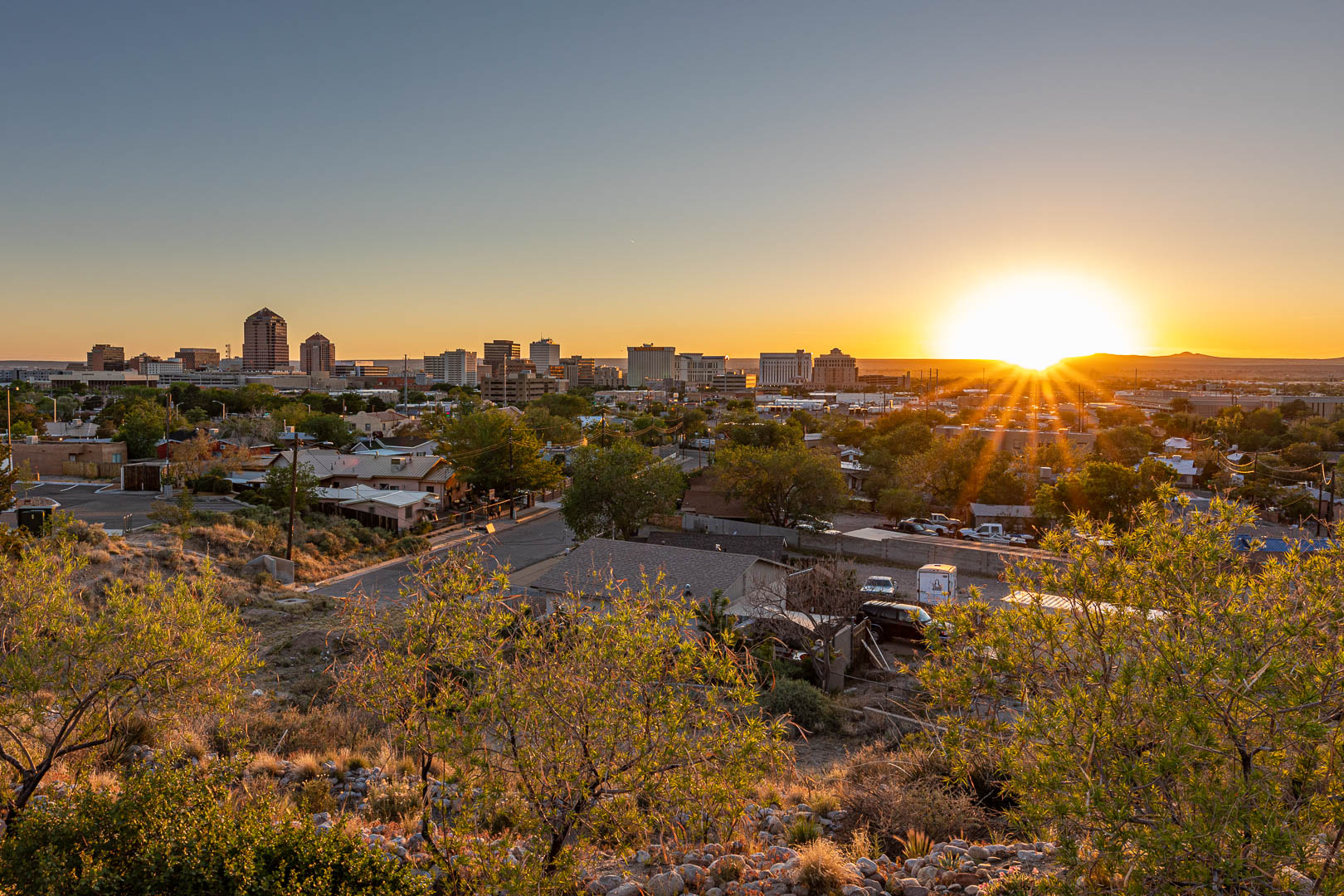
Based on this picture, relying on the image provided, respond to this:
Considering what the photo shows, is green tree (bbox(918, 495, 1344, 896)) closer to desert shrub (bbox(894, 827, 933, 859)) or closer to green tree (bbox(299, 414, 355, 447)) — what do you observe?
desert shrub (bbox(894, 827, 933, 859))

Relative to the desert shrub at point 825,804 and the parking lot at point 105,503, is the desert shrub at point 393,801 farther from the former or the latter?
the parking lot at point 105,503

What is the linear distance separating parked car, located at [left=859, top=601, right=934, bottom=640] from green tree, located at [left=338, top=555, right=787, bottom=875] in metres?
15.7

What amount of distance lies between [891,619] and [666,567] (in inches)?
245

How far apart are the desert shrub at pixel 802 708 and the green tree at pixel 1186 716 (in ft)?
27.7

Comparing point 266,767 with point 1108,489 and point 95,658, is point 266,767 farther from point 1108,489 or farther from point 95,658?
point 1108,489

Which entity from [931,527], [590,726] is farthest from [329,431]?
[590,726]

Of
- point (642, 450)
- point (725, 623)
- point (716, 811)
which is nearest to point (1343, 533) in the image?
point (716, 811)

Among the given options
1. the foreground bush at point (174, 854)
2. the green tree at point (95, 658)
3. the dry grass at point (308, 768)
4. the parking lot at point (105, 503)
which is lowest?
the parking lot at point (105, 503)

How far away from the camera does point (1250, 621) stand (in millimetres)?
4160

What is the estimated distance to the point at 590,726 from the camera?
5.09 meters

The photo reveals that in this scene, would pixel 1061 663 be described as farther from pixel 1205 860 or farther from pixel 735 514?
pixel 735 514

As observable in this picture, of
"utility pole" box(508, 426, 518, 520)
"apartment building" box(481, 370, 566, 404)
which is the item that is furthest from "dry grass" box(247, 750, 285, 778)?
"apartment building" box(481, 370, 566, 404)

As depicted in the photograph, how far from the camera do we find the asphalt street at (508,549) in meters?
24.6

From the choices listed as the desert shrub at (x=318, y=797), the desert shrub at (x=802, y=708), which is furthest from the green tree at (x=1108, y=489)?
the desert shrub at (x=318, y=797)
